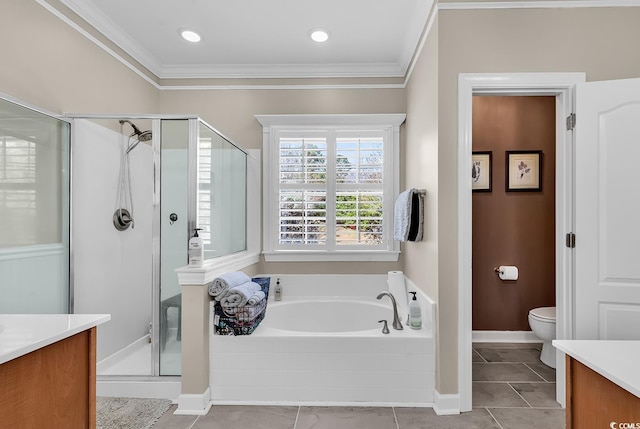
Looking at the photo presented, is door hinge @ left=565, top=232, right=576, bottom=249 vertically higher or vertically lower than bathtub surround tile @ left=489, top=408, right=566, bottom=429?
higher

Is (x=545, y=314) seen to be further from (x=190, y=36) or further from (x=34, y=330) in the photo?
(x=190, y=36)

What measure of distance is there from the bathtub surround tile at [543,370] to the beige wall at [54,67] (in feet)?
12.8

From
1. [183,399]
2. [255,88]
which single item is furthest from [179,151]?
[183,399]

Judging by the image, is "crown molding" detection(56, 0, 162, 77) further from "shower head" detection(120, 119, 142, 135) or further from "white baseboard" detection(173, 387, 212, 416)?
"white baseboard" detection(173, 387, 212, 416)

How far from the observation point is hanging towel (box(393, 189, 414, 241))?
2.46 m

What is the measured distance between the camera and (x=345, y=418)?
2059 mm

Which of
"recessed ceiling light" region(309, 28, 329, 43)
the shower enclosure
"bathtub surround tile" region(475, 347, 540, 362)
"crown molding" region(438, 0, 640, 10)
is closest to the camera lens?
"crown molding" region(438, 0, 640, 10)

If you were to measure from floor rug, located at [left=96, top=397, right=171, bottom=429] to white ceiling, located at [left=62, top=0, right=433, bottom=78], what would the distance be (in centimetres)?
261

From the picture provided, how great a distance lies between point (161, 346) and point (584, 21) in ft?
11.3

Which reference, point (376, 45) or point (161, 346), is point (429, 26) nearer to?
point (376, 45)

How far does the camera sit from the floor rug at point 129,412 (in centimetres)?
200

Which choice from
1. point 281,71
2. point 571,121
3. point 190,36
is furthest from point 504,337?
point 190,36

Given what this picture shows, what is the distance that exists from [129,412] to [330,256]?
191 centimetres

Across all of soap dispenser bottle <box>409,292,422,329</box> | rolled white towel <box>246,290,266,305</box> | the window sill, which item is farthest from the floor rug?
soap dispenser bottle <box>409,292,422,329</box>
